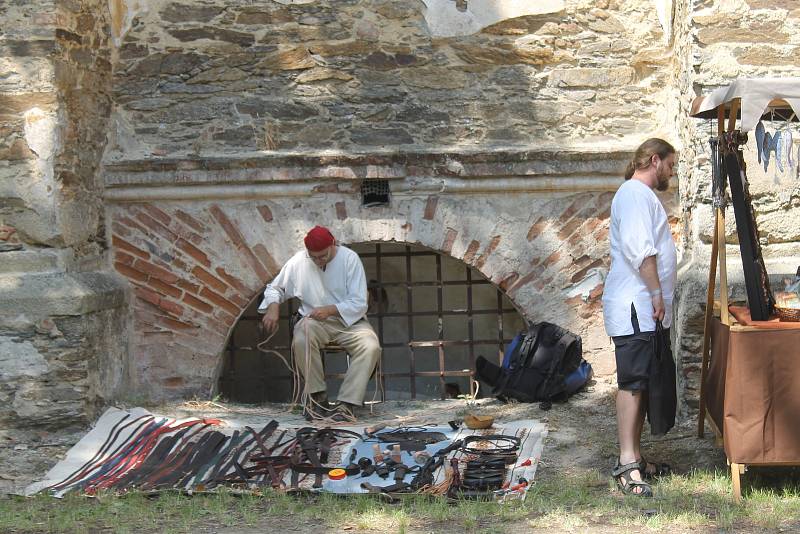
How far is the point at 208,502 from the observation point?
448 cm

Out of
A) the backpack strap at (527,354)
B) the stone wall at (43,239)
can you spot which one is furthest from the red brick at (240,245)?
the backpack strap at (527,354)

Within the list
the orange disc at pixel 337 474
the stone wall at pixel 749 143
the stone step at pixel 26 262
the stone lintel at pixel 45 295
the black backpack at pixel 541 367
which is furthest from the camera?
the black backpack at pixel 541 367

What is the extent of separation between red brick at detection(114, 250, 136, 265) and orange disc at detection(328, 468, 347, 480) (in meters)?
2.21

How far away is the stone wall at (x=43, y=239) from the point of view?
552 cm

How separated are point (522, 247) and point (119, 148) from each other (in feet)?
8.20

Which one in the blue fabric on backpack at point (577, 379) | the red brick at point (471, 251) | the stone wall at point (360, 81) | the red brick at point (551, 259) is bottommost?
the blue fabric on backpack at point (577, 379)

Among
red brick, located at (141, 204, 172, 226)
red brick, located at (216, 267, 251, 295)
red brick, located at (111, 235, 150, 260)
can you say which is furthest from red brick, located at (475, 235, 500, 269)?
red brick, located at (111, 235, 150, 260)

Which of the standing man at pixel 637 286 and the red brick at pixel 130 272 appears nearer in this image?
the standing man at pixel 637 286

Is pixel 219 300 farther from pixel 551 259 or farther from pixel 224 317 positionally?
pixel 551 259

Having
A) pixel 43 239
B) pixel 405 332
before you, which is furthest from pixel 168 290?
pixel 405 332

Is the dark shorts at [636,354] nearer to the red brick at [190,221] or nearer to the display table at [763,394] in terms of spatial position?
the display table at [763,394]

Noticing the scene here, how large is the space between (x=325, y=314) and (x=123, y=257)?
4.36 ft

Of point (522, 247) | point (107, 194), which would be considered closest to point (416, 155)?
point (522, 247)

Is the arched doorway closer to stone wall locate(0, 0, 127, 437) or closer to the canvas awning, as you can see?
stone wall locate(0, 0, 127, 437)
